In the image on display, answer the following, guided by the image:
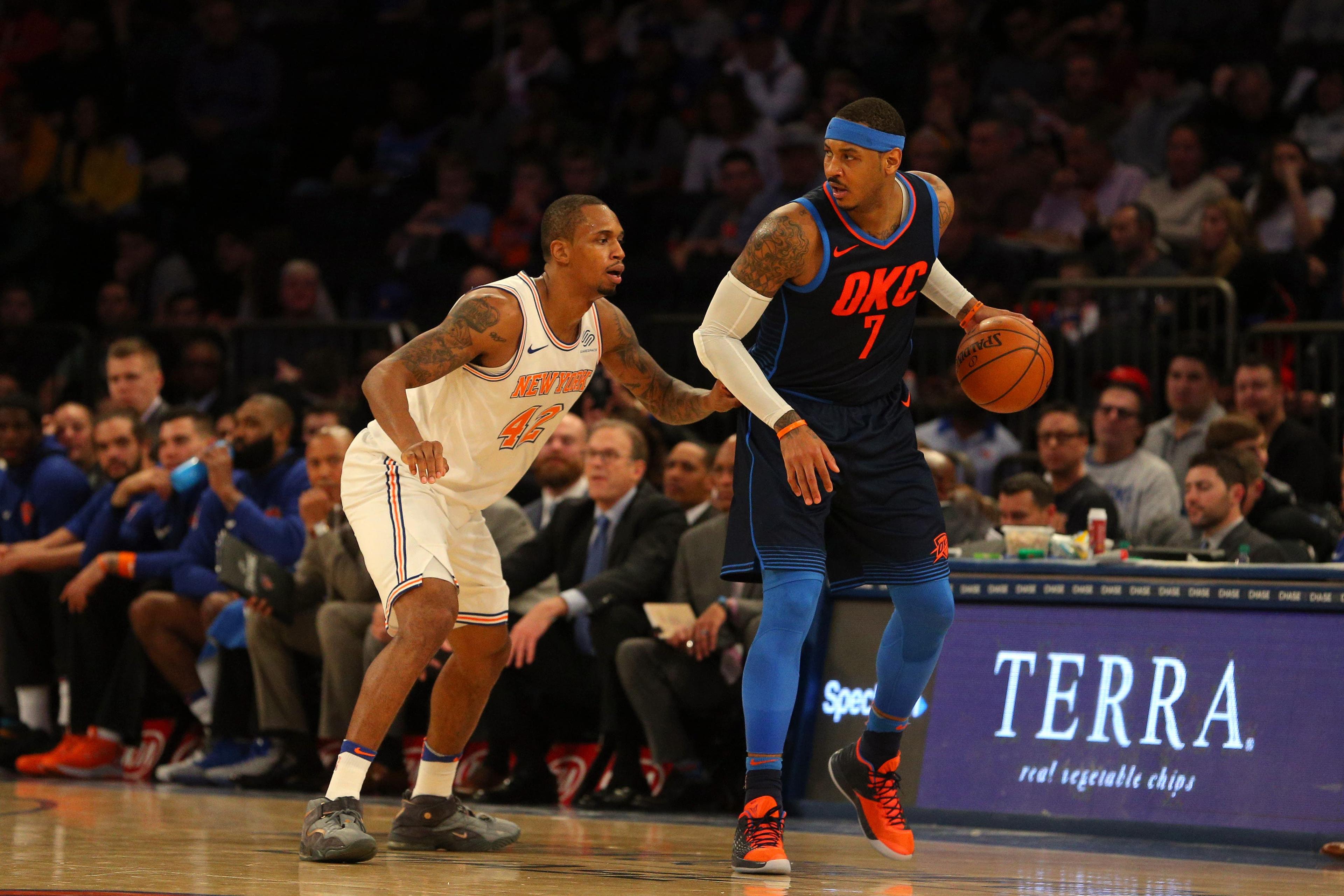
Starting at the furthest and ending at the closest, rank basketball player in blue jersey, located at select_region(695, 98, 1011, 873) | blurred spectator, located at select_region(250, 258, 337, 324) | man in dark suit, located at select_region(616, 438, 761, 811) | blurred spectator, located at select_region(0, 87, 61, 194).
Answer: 1. blurred spectator, located at select_region(0, 87, 61, 194)
2. blurred spectator, located at select_region(250, 258, 337, 324)
3. man in dark suit, located at select_region(616, 438, 761, 811)
4. basketball player in blue jersey, located at select_region(695, 98, 1011, 873)

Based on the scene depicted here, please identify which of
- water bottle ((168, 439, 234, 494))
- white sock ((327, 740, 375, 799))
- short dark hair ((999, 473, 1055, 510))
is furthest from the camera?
water bottle ((168, 439, 234, 494))

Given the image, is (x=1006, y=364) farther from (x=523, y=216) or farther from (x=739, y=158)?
(x=523, y=216)

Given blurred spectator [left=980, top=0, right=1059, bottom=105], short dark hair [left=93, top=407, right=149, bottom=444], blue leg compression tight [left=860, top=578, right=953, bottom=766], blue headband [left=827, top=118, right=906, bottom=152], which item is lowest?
blue leg compression tight [left=860, top=578, right=953, bottom=766]

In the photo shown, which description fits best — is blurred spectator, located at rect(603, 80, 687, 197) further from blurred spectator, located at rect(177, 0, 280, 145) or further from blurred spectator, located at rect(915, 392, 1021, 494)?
blurred spectator, located at rect(915, 392, 1021, 494)

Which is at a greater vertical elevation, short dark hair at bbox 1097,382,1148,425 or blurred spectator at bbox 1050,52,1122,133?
blurred spectator at bbox 1050,52,1122,133

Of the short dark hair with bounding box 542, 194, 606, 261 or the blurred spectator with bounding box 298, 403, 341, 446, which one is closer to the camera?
the short dark hair with bounding box 542, 194, 606, 261

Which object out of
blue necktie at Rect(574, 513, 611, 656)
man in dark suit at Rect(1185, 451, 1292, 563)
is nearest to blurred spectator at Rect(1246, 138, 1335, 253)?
man in dark suit at Rect(1185, 451, 1292, 563)

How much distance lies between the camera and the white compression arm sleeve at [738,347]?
17.8 ft

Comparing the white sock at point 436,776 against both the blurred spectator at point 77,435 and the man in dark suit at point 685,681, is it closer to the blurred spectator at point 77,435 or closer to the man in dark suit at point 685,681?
the man in dark suit at point 685,681

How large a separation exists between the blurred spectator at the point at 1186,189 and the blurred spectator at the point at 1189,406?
1.88 metres

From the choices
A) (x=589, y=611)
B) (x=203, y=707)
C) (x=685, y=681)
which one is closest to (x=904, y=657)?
(x=685, y=681)

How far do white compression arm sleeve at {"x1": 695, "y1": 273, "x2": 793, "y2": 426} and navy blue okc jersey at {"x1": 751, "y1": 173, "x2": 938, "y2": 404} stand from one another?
5.8 inches

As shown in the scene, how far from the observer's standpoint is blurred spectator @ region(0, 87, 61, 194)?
606 inches

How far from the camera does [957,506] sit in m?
8.42
